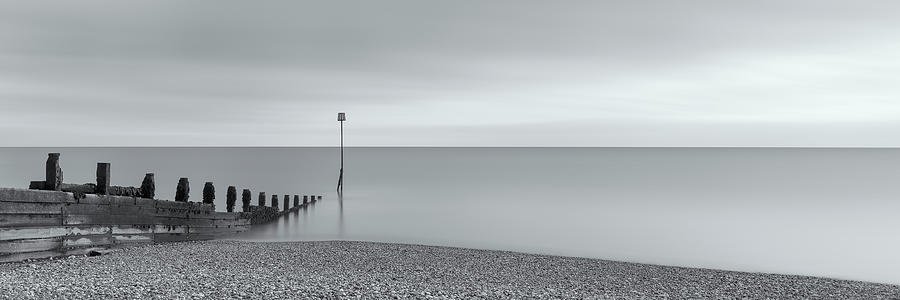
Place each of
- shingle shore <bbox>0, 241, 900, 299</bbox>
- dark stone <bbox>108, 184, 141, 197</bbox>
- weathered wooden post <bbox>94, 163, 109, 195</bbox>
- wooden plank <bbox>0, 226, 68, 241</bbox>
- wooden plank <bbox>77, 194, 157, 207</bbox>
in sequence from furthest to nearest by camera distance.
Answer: dark stone <bbox>108, 184, 141, 197</bbox>, weathered wooden post <bbox>94, 163, 109, 195</bbox>, wooden plank <bbox>77, 194, 157, 207</bbox>, wooden plank <bbox>0, 226, 68, 241</bbox>, shingle shore <bbox>0, 241, 900, 299</bbox>

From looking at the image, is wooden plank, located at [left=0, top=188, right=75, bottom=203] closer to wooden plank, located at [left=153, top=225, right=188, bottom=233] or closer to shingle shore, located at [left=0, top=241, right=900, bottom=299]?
shingle shore, located at [left=0, top=241, right=900, bottom=299]

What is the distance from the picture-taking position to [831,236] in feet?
108

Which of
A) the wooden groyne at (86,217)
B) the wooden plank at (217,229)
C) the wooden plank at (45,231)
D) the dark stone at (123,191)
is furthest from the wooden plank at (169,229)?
the wooden plank at (45,231)

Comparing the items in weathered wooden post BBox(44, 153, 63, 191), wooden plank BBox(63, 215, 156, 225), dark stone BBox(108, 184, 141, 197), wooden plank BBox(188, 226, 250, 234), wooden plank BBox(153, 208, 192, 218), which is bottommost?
wooden plank BBox(188, 226, 250, 234)

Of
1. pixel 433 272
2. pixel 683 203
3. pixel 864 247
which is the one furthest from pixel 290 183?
pixel 433 272

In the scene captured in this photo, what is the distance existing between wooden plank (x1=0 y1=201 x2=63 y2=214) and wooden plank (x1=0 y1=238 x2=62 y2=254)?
0.52 metres

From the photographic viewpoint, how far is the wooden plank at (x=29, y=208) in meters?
12.9

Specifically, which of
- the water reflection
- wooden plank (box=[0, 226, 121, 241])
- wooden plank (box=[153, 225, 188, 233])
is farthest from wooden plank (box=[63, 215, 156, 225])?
the water reflection

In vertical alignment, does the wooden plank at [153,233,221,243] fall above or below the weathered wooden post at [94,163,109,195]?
below

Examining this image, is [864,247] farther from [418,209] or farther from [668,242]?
[418,209]

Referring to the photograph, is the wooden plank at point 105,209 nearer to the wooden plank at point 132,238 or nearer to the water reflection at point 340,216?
the wooden plank at point 132,238

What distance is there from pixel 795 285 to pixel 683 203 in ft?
110

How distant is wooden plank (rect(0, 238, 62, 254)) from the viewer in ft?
42.4

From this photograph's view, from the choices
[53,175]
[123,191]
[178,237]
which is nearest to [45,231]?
[53,175]
